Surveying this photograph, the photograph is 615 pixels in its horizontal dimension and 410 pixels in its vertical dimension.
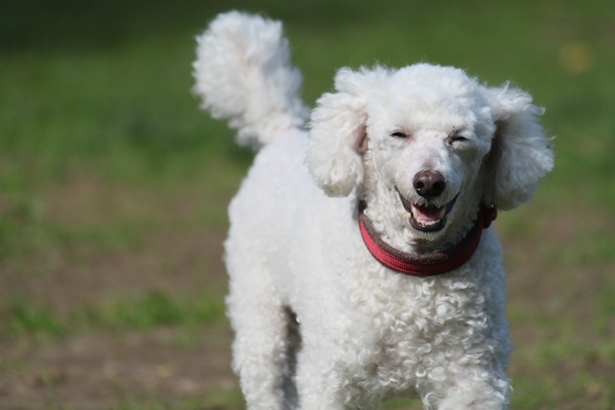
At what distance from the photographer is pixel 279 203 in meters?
4.71

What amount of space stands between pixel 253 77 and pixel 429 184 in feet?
6.89

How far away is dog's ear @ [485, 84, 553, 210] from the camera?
152 inches

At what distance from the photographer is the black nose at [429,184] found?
3490 mm

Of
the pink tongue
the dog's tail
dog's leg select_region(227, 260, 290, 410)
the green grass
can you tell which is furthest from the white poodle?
the green grass

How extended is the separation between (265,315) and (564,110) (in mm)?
8569

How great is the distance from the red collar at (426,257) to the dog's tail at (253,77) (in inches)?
61.8

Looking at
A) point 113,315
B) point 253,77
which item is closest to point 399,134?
point 253,77

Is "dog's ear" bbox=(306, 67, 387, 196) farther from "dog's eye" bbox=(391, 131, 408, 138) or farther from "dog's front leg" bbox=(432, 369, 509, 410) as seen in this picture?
"dog's front leg" bbox=(432, 369, 509, 410)

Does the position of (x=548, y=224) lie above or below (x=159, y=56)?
below

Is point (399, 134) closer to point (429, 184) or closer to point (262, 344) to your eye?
point (429, 184)

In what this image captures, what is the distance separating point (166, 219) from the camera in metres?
9.65

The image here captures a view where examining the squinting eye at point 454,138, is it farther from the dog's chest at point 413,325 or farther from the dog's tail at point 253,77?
the dog's tail at point 253,77

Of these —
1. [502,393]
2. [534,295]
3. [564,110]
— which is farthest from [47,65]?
[502,393]

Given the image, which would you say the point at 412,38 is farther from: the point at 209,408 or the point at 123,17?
the point at 209,408
